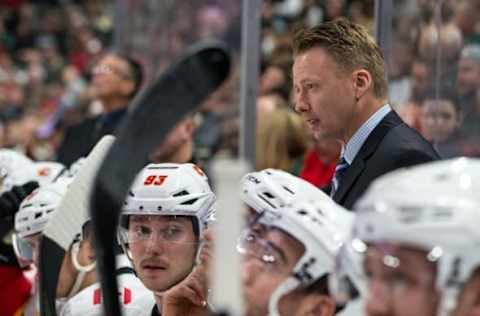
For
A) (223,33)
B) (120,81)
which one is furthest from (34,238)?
(120,81)

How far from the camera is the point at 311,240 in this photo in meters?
2.96

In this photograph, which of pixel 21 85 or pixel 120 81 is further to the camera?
pixel 21 85

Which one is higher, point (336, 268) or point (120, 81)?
point (336, 268)

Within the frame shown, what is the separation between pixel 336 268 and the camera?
9.55 feet

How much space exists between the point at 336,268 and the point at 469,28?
108 inches

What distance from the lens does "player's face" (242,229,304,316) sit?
2.96 meters

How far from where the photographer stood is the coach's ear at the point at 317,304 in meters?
2.97

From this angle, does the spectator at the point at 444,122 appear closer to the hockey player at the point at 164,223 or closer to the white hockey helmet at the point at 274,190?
the hockey player at the point at 164,223

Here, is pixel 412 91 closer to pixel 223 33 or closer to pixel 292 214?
pixel 223 33

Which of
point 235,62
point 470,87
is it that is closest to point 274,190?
point 470,87

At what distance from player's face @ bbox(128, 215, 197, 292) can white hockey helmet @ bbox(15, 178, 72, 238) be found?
0.79 m

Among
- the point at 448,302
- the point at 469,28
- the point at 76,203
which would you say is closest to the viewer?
Result: the point at 448,302

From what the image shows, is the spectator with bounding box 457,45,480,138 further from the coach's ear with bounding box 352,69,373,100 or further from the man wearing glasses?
the man wearing glasses

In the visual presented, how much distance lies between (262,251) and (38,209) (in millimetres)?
2132
